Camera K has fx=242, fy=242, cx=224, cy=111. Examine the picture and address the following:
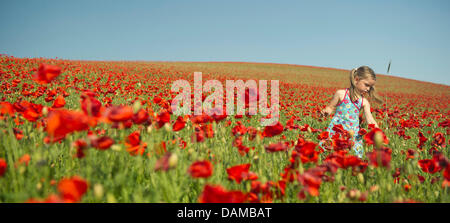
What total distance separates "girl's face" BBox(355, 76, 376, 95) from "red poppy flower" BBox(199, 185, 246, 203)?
149 inches

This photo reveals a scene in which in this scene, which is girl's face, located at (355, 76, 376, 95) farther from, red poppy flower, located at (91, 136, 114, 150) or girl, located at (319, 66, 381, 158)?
red poppy flower, located at (91, 136, 114, 150)

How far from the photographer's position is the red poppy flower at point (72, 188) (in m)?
0.78

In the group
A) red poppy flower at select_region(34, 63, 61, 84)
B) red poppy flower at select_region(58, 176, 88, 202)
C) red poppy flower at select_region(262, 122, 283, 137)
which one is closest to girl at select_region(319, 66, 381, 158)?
red poppy flower at select_region(262, 122, 283, 137)

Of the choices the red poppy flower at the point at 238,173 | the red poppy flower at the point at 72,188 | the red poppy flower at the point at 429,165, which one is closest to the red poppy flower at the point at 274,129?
the red poppy flower at the point at 238,173

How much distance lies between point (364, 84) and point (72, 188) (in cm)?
425

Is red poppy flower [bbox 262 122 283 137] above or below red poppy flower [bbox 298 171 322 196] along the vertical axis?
above

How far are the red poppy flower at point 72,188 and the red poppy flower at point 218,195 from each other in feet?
1.33

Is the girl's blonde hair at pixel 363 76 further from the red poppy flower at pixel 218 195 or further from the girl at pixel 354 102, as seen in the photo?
the red poppy flower at pixel 218 195

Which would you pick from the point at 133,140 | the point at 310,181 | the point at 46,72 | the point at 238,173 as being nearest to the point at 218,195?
the point at 238,173

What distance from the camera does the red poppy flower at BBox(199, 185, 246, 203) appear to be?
2.84ft
